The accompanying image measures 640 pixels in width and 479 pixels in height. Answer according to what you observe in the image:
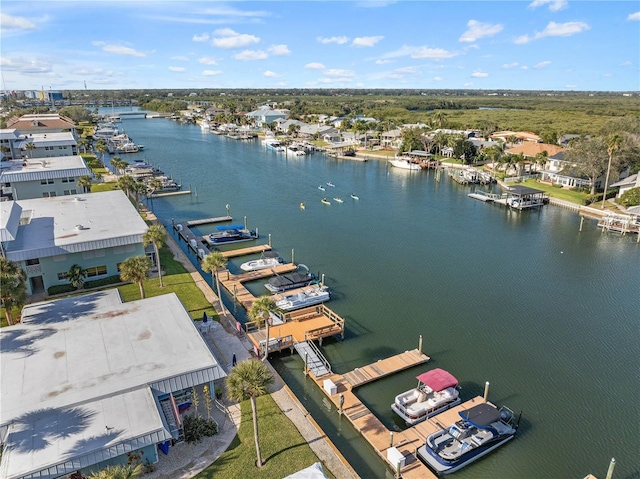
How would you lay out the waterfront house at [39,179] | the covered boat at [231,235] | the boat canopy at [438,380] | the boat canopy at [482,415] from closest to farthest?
the boat canopy at [482,415]
the boat canopy at [438,380]
the covered boat at [231,235]
the waterfront house at [39,179]

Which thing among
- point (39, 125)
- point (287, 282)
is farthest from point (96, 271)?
point (39, 125)

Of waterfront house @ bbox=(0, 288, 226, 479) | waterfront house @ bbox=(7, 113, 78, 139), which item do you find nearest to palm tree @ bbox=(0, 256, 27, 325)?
waterfront house @ bbox=(0, 288, 226, 479)

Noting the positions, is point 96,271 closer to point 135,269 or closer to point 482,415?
point 135,269

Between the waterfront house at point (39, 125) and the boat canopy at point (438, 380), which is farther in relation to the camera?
the waterfront house at point (39, 125)

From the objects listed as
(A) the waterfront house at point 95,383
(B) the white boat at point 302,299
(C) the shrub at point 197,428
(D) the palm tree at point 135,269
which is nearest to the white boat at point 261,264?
(B) the white boat at point 302,299

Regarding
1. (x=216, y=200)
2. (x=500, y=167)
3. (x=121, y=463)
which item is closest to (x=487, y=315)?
(x=121, y=463)

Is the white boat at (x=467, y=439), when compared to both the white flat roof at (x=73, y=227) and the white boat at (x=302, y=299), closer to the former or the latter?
the white boat at (x=302, y=299)
